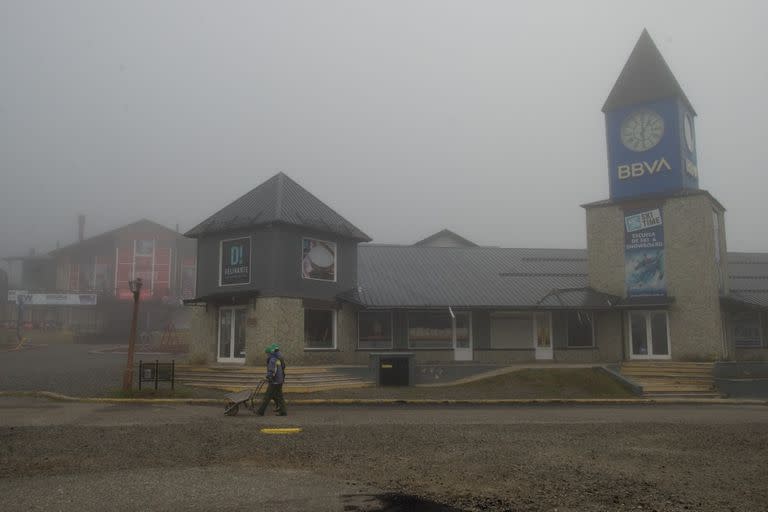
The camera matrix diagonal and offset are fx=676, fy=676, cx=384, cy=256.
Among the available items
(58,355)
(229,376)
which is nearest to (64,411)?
(229,376)

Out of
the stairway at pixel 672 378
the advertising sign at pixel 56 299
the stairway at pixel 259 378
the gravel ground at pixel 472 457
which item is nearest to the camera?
the gravel ground at pixel 472 457

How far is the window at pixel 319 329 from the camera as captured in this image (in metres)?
25.7

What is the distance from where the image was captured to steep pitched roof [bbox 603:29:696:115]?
28.8 m

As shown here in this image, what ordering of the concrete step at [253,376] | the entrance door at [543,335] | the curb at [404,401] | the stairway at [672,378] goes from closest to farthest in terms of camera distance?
the curb at [404,401] < the concrete step at [253,376] < the stairway at [672,378] < the entrance door at [543,335]

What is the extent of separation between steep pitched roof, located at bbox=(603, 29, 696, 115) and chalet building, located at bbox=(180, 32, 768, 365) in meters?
0.06

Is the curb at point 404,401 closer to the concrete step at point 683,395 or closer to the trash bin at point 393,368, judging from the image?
the concrete step at point 683,395

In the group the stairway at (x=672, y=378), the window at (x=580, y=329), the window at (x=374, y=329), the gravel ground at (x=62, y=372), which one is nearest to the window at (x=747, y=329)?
the stairway at (x=672, y=378)

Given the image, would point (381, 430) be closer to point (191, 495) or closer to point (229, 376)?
point (191, 495)

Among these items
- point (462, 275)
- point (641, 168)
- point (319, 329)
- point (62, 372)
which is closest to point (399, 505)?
point (319, 329)

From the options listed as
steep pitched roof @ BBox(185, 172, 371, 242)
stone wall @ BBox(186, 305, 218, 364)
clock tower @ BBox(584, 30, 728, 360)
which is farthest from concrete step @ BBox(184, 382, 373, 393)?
clock tower @ BBox(584, 30, 728, 360)

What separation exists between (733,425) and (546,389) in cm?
872

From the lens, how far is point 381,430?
1325 cm

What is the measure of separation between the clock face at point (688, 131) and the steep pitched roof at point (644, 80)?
59 cm

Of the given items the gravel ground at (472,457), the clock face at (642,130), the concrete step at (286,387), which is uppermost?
the clock face at (642,130)
